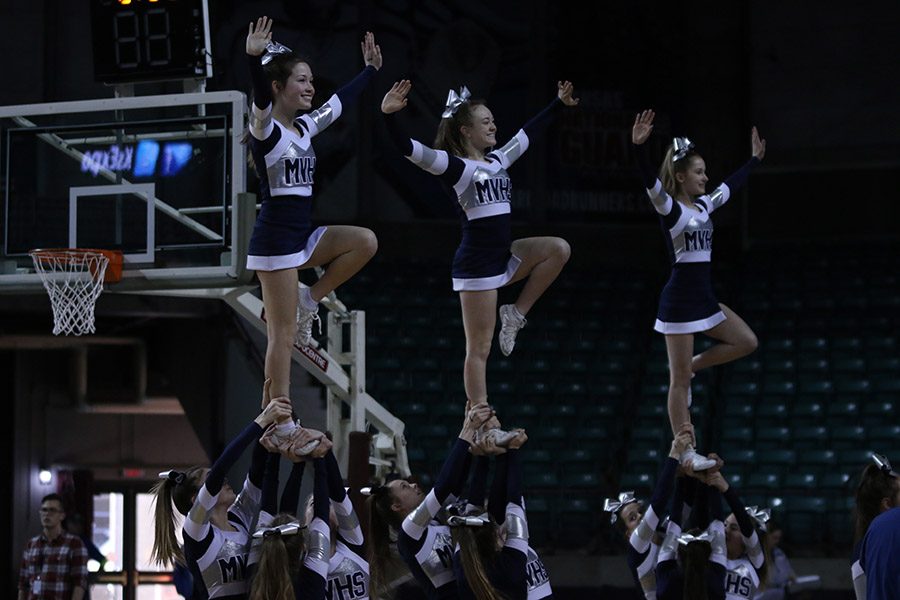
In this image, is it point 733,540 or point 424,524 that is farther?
point 733,540

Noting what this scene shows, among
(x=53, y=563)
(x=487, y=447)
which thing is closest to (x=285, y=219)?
(x=487, y=447)

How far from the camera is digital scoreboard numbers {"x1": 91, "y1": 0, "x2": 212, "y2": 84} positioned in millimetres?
9172

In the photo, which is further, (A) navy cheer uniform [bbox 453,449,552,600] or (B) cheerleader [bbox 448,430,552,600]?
(A) navy cheer uniform [bbox 453,449,552,600]

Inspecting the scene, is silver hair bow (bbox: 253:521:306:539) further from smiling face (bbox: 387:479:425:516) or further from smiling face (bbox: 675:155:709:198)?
smiling face (bbox: 675:155:709:198)

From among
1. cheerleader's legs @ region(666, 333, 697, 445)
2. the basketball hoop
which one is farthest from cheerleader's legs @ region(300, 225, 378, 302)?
the basketball hoop

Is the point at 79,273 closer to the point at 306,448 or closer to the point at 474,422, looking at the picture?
the point at 306,448

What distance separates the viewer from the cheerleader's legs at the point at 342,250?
679cm

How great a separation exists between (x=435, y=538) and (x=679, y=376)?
1711mm

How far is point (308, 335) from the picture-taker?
716 cm

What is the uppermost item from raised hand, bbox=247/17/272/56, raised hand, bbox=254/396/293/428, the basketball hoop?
raised hand, bbox=247/17/272/56

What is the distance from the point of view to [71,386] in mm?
16125

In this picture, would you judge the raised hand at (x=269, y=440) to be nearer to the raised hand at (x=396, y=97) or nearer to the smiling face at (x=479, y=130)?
the raised hand at (x=396, y=97)

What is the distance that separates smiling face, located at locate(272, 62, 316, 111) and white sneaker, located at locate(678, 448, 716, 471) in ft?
8.67

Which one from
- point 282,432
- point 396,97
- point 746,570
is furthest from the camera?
point 746,570
